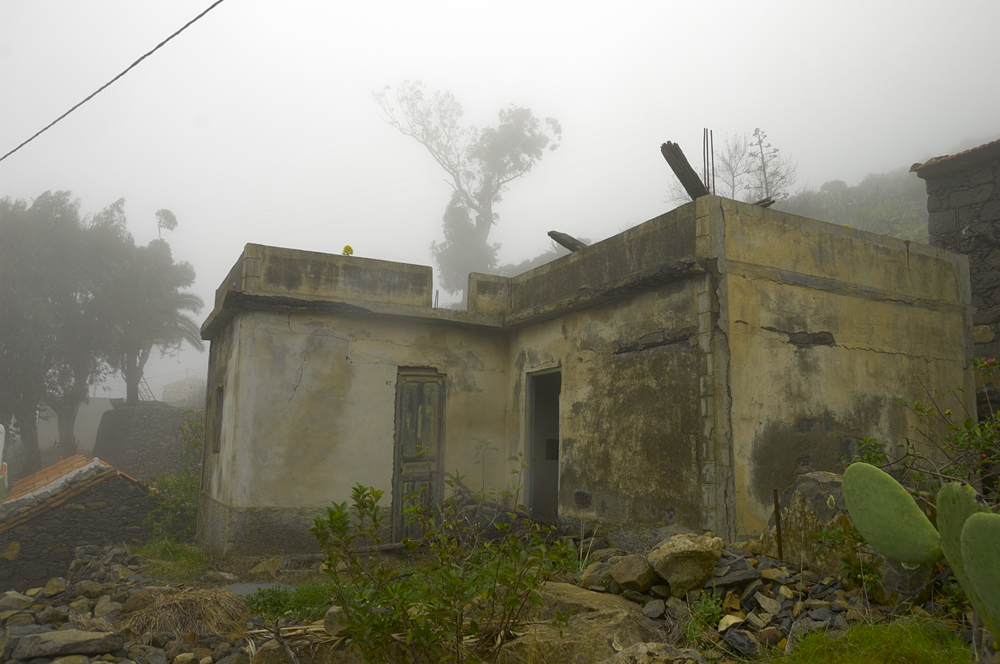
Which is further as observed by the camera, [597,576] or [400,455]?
[400,455]

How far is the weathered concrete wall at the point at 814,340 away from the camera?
19.7ft

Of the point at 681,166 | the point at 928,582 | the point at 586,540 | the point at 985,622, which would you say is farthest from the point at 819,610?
the point at 681,166

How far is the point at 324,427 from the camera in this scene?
8.05 meters

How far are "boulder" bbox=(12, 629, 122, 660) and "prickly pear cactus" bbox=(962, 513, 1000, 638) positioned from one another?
5.10 metres

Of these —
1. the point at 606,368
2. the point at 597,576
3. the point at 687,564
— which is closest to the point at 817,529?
the point at 687,564

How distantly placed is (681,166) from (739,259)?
41.5 inches

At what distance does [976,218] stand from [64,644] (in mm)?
10431

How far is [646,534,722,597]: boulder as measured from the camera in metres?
4.80

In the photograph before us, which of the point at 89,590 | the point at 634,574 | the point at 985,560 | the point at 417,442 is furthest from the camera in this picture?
the point at 417,442

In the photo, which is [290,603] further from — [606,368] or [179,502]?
[179,502]

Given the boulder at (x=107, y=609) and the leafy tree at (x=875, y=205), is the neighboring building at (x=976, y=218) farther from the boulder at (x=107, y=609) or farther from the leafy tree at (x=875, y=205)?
the leafy tree at (x=875, y=205)

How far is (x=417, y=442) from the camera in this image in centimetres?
855

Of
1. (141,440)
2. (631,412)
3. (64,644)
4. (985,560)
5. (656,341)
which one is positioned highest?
(656,341)

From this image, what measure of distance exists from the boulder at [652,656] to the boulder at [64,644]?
342 cm
